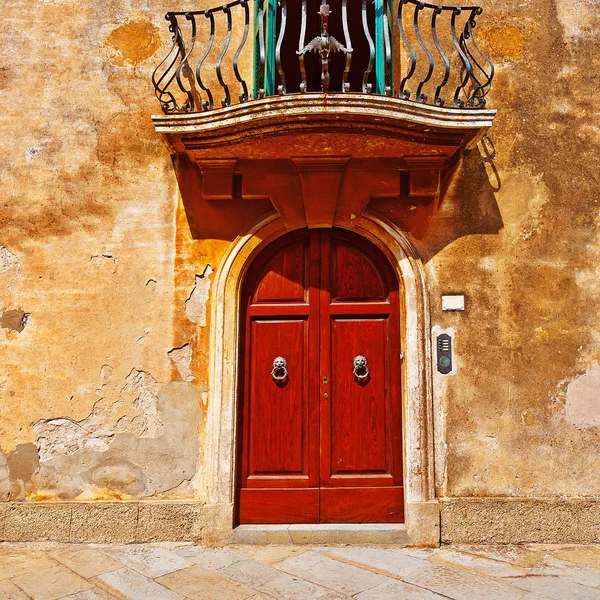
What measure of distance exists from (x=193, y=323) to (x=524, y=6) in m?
4.35

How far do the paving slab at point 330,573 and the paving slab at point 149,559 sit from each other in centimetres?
78

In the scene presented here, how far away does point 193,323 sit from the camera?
4438 millimetres

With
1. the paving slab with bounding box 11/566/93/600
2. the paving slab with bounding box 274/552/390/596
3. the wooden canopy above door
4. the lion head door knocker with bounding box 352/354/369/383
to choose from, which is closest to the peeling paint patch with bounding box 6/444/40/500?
the paving slab with bounding box 11/566/93/600

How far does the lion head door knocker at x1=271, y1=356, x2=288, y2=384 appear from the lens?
4480mm

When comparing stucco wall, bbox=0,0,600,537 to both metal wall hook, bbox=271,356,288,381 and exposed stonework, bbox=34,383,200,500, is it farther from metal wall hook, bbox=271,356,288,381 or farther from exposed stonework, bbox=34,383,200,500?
metal wall hook, bbox=271,356,288,381

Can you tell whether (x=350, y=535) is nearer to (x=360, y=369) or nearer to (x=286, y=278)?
(x=360, y=369)

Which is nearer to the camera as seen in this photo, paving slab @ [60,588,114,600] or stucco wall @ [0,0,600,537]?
paving slab @ [60,588,114,600]

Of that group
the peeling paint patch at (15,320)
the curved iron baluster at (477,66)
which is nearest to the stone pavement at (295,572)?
the peeling paint patch at (15,320)

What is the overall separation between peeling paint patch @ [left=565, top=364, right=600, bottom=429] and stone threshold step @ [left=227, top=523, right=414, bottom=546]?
5.73 feet

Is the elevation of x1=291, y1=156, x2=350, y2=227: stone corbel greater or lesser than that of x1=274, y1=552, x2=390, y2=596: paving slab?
greater

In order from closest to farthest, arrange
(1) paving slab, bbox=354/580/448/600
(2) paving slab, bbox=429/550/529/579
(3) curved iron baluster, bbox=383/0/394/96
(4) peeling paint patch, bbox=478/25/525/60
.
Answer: (1) paving slab, bbox=354/580/448/600
(2) paving slab, bbox=429/550/529/579
(3) curved iron baluster, bbox=383/0/394/96
(4) peeling paint patch, bbox=478/25/525/60

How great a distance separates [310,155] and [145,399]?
2556 mm

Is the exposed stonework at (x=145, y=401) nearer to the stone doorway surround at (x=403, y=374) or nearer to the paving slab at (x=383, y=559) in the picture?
the stone doorway surround at (x=403, y=374)

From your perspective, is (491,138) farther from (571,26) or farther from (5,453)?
(5,453)
